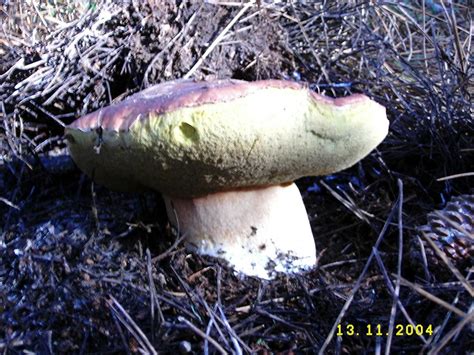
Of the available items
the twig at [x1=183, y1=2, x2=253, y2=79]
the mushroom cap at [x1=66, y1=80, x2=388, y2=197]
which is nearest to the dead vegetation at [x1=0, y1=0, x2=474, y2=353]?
the twig at [x1=183, y1=2, x2=253, y2=79]

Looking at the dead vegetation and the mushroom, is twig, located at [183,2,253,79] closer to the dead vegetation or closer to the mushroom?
the dead vegetation

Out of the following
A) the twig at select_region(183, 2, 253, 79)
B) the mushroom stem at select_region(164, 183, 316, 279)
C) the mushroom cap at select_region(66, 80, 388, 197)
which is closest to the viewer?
the mushroom cap at select_region(66, 80, 388, 197)

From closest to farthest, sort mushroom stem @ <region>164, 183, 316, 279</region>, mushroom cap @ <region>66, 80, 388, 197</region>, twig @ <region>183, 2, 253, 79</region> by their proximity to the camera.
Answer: mushroom cap @ <region>66, 80, 388, 197</region> < mushroom stem @ <region>164, 183, 316, 279</region> < twig @ <region>183, 2, 253, 79</region>

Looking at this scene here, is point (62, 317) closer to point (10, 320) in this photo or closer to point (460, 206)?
point (10, 320)

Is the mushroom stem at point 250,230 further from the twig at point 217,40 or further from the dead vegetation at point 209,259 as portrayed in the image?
the twig at point 217,40

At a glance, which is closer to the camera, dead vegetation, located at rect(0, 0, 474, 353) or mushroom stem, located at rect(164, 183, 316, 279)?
dead vegetation, located at rect(0, 0, 474, 353)

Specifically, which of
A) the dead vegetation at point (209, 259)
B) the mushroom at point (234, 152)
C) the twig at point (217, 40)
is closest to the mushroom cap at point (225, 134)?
the mushroom at point (234, 152)
